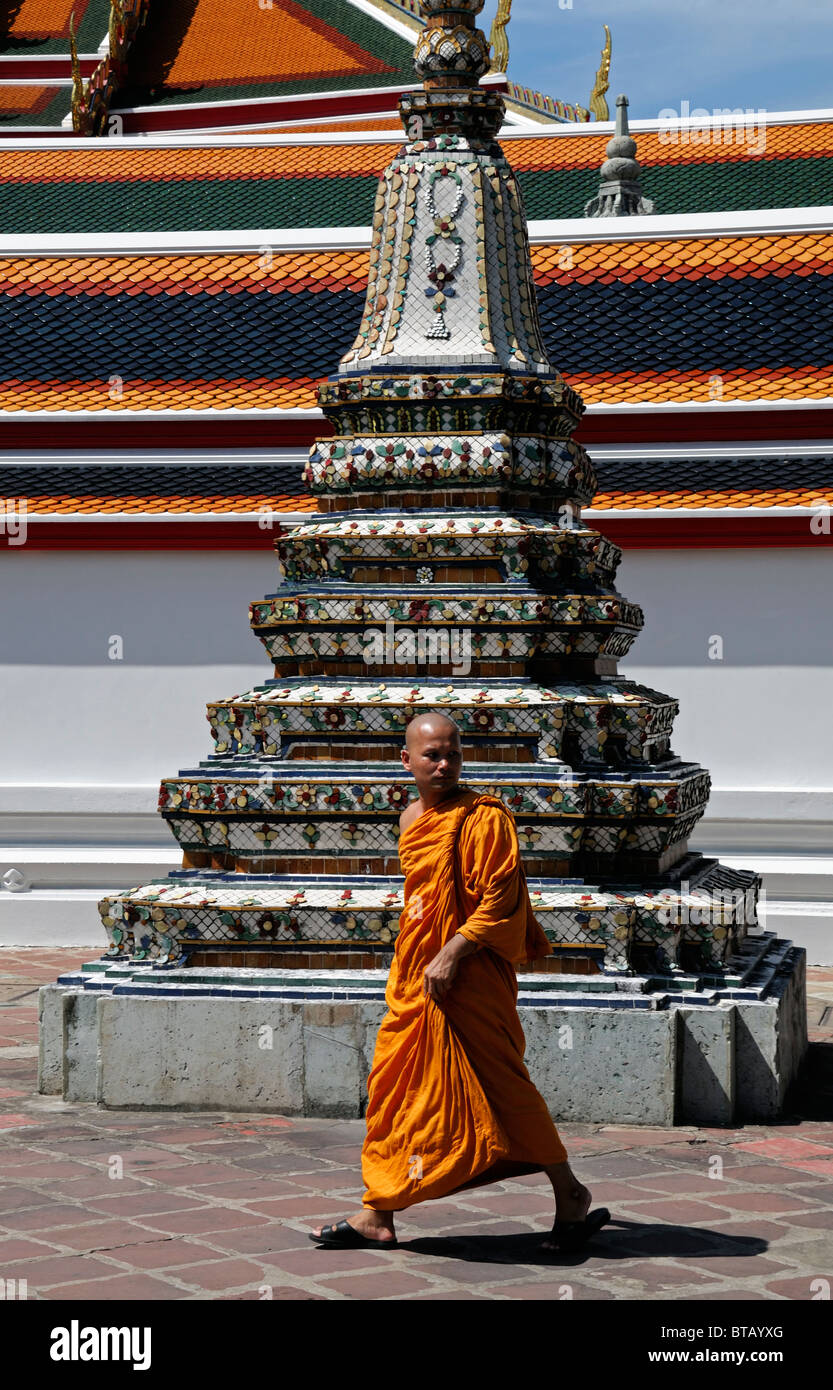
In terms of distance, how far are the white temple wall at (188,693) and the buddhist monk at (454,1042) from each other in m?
5.61

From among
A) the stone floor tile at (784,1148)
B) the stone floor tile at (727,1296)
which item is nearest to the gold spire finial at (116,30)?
the stone floor tile at (784,1148)

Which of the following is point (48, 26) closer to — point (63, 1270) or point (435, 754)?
point (435, 754)

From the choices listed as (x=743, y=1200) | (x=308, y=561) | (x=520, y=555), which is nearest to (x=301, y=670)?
(x=308, y=561)

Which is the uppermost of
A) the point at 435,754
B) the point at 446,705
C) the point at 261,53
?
the point at 261,53

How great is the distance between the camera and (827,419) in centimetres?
1045

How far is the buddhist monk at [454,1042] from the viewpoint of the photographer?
4.75 m

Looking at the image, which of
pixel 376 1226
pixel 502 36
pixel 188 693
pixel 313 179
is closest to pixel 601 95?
pixel 502 36

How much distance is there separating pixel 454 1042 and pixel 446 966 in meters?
0.22

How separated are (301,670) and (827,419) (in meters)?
4.55

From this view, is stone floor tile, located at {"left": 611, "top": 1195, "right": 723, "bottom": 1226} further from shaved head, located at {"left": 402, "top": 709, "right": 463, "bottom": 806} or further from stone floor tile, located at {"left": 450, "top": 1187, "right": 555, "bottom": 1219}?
shaved head, located at {"left": 402, "top": 709, "right": 463, "bottom": 806}

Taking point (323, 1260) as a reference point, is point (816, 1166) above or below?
above

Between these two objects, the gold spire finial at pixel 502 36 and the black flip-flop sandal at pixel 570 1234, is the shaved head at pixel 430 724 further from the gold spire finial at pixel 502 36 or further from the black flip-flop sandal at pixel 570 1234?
the gold spire finial at pixel 502 36

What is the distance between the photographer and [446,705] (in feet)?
22.2

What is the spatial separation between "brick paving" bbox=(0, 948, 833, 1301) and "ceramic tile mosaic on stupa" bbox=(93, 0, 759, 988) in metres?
0.68
